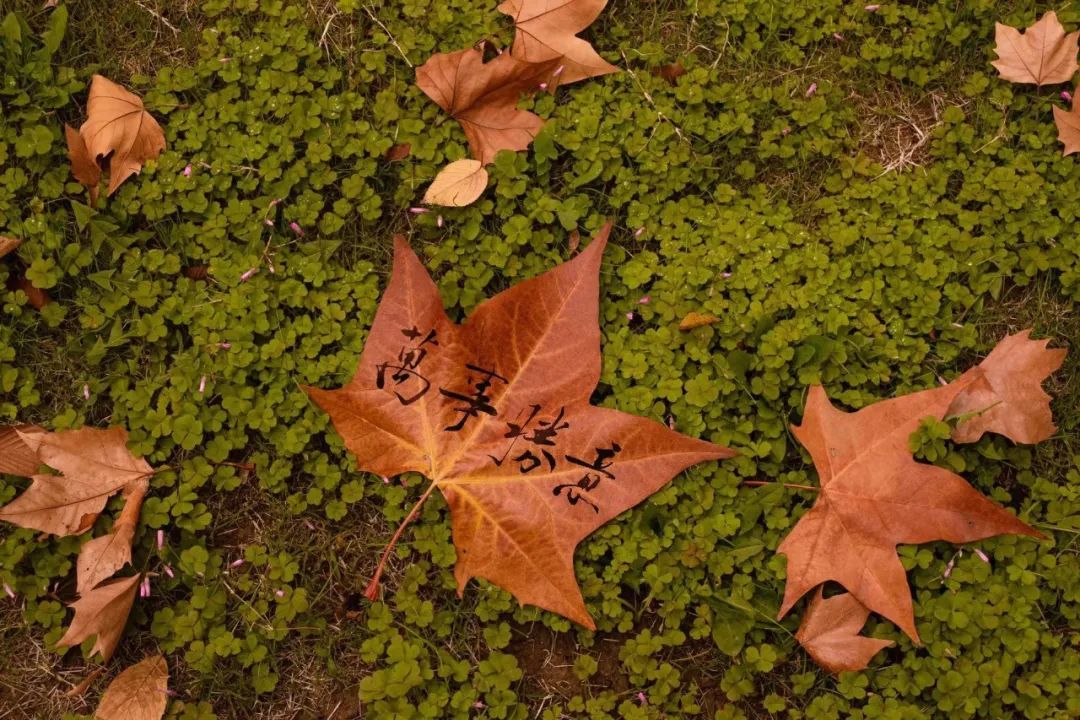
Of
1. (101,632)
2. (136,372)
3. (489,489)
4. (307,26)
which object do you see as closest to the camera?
(489,489)

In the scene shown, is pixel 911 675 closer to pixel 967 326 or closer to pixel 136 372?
pixel 967 326

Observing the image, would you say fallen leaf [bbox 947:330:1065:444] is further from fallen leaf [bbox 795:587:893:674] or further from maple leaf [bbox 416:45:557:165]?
maple leaf [bbox 416:45:557:165]

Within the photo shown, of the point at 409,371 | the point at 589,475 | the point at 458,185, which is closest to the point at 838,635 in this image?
the point at 589,475

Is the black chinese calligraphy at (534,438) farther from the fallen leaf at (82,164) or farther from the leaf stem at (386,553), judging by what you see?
the fallen leaf at (82,164)

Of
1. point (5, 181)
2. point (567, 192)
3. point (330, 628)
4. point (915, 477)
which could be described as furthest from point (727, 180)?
point (5, 181)

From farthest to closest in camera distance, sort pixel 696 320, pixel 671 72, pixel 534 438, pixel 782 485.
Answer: pixel 671 72, pixel 696 320, pixel 782 485, pixel 534 438

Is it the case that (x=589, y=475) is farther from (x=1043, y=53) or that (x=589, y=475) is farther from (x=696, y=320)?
(x=1043, y=53)

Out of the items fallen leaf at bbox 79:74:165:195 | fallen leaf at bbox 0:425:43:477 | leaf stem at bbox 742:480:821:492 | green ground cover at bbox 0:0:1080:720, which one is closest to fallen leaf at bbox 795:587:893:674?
green ground cover at bbox 0:0:1080:720
